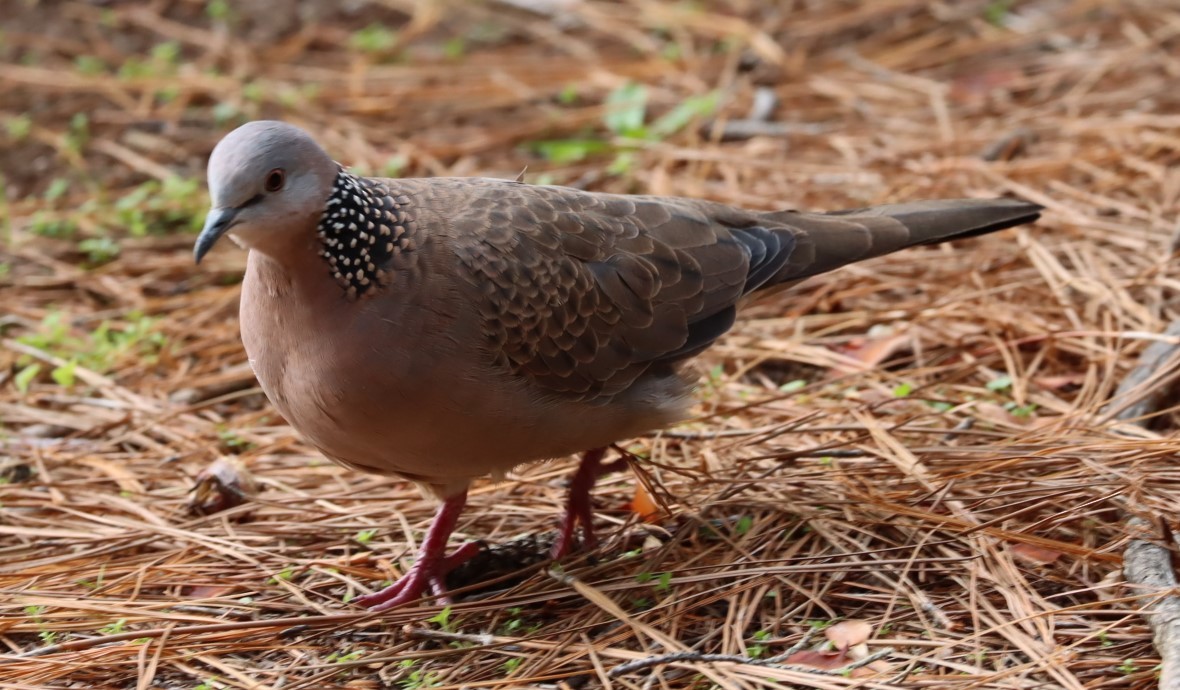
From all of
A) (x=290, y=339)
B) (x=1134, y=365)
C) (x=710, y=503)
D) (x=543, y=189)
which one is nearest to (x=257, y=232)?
(x=290, y=339)

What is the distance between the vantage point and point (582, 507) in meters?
3.50

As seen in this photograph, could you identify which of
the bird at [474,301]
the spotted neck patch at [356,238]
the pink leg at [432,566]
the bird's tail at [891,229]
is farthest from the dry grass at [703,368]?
the spotted neck patch at [356,238]

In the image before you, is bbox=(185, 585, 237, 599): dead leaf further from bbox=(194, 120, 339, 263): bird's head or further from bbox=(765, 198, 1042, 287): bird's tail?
bbox=(765, 198, 1042, 287): bird's tail

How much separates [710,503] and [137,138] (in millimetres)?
4078

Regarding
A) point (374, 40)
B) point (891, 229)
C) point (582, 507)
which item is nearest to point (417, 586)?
point (582, 507)

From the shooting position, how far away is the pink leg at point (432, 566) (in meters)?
3.26

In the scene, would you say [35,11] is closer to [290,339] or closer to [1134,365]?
[290,339]

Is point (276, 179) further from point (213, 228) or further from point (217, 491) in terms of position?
point (217, 491)

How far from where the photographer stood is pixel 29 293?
5.10 m

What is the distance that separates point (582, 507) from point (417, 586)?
1.70 ft

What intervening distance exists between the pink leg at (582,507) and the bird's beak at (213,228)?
1.25 meters

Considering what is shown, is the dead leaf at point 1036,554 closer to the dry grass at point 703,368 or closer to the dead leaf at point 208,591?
the dry grass at point 703,368

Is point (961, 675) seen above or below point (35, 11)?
below

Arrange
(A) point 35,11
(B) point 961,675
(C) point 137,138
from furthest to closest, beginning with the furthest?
(A) point 35,11, (C) point 137,138, (B) point 961,675
